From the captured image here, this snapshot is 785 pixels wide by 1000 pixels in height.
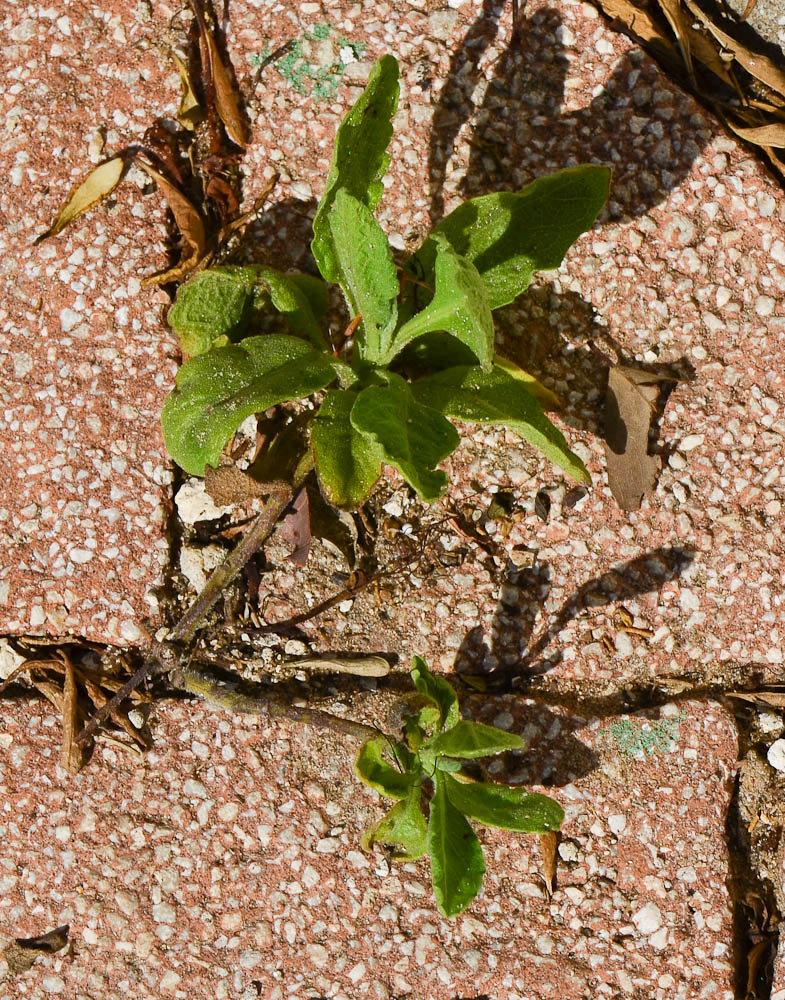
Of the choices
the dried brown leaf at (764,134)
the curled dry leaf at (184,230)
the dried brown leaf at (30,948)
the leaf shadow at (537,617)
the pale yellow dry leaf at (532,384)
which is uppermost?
the dried brown leaf at (764,134)

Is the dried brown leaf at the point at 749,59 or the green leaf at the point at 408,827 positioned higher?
the dried brown leaf at the point at 749,59

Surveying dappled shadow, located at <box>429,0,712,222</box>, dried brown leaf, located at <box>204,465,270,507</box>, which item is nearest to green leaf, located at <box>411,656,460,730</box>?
dried brown leaf, located at <box>204,465,270,507</box>

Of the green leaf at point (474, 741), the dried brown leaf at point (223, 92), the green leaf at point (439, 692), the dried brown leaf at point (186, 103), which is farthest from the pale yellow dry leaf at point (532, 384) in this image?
the dried brown leaf at point (186, 103)

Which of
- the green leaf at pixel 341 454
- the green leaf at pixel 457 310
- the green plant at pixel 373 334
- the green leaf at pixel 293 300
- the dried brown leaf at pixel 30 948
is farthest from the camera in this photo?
the dried brown leaf at pixel 30 948

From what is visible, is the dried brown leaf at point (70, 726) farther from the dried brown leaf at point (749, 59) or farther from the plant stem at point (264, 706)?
→ the dried brown leaf at point (749, 59)

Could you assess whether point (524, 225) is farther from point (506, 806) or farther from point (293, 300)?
point (506, 806)

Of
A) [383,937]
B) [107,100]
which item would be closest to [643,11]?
[107,100]

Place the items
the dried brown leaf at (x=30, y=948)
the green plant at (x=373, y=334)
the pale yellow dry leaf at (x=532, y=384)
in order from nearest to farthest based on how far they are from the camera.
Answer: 1. the green plant at (x=373, y=334)
2. the pale yellow dry leaf at (x=532, y=384)
3. the dried brown leaf at (x=30, y=948)

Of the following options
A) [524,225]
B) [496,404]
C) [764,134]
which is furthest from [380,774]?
[764,134]

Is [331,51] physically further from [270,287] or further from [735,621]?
[735,621]
